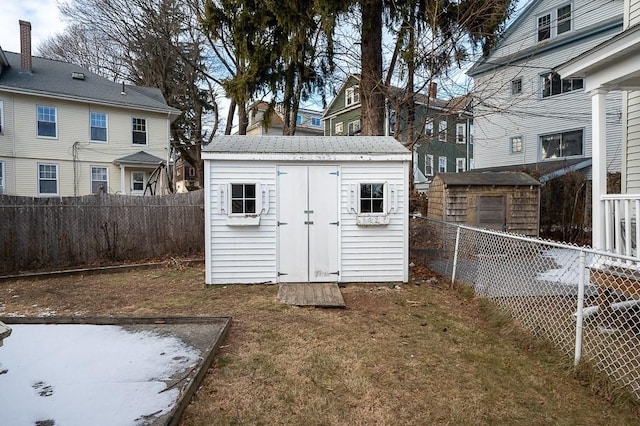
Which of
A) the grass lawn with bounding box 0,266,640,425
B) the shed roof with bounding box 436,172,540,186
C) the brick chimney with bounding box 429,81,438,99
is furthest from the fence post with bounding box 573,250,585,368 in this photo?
the brick chimney with bounding box 429,81,438,99

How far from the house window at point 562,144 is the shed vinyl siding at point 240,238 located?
1461 centimetres

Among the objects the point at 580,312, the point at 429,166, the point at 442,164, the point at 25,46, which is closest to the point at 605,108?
the point at 580,312

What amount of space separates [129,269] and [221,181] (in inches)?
136

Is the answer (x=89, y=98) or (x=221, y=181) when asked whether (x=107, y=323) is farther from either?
(x=89, y=98)

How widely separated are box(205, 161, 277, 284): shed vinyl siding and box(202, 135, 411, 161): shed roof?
19 cm

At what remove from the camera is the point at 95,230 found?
28.3 ft

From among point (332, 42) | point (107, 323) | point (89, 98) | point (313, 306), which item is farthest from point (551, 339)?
point (89, 98)

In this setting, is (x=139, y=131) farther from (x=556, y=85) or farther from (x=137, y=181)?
(x=556, y=85)

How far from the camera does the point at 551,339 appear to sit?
398cm

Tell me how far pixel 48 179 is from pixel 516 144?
21.0 meters

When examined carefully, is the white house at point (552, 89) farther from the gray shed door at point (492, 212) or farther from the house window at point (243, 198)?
the house window at point (243, 198)

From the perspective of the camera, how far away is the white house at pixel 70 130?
15398 mm

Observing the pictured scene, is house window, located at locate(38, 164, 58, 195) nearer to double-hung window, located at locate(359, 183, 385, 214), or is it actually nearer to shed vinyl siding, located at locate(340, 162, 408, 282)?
shed vinyl siding, located at locate(340, 162, 408, 282)

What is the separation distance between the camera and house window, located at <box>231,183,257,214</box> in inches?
260
